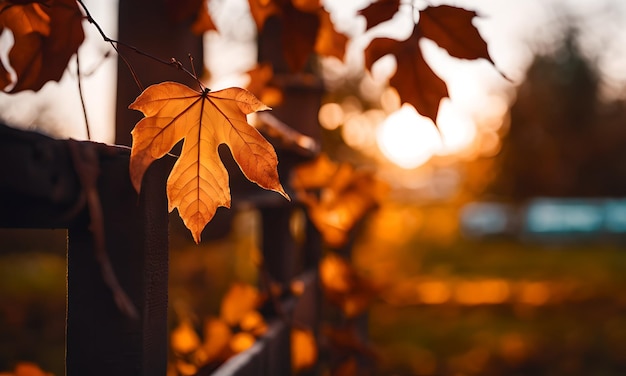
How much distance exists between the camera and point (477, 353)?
4738 millimetres

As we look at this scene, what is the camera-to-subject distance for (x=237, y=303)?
1512mm

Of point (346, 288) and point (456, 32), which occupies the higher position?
point (456, 32)

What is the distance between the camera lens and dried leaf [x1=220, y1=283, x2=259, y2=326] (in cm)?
150

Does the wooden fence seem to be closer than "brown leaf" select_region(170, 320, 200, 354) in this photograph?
Yes

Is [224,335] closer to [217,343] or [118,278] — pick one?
[217,343]

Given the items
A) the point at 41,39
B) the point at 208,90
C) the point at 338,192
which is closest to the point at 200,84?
the point at 208,90

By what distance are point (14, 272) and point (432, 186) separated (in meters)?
21.7

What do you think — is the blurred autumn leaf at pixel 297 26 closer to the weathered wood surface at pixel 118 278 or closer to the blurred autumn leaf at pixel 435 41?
the blurred autumn leaf at pixel 435 41

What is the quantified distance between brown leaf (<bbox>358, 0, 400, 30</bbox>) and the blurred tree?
17962 millimetres

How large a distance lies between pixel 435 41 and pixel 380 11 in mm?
108

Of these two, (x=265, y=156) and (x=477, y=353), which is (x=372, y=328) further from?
(x=265, y=156)

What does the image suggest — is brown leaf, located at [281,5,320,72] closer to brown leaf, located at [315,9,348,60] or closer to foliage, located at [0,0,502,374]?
foliage, located at [0,0,502,374]

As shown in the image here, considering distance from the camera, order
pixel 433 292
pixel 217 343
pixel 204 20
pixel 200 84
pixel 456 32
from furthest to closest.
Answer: pixel 433 292 → pixel 217 343 → pixel 204 20 → pixel 456 32 → pixel 200 84

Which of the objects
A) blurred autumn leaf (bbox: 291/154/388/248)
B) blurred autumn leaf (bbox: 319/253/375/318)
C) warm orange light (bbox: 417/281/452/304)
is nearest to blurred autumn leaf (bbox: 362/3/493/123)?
blurred autumn leaf (bbox: 291/154/388/248)
